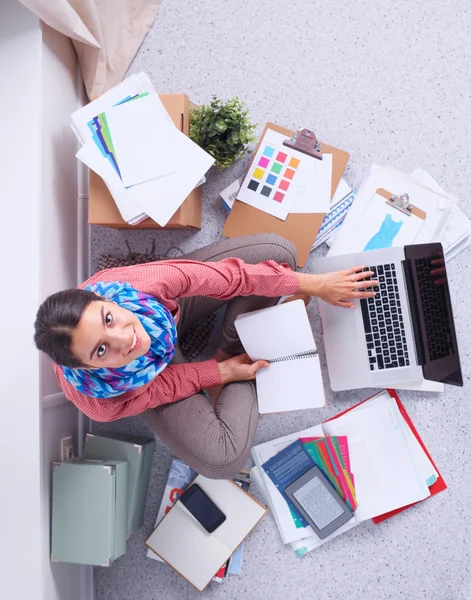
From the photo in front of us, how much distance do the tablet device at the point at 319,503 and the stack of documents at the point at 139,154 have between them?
2.59ft

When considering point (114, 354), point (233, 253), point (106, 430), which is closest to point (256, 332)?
point (233, 253)

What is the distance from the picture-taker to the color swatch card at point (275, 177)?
1371mm

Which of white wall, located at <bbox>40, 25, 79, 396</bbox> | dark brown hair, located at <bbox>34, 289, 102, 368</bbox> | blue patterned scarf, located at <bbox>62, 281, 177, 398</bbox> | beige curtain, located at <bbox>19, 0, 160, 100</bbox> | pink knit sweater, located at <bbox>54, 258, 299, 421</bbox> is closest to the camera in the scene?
dark brown hair, located at <bbox>34, 289, 102, 368</bbox>

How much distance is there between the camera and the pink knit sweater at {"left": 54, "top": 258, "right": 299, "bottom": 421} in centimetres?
107

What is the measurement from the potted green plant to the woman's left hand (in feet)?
1.23

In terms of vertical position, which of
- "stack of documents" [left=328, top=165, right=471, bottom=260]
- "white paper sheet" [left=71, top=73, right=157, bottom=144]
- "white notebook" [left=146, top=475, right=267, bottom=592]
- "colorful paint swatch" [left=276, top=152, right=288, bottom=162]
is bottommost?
"white notebook" [left=146, top=475, right=267, bottom=592]

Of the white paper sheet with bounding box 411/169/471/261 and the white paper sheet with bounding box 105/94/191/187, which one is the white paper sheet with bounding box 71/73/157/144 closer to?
the white paper sheet with bounding box 105/94/191/187

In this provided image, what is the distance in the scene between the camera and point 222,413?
1.26m

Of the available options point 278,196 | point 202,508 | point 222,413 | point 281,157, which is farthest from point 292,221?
point 202,508

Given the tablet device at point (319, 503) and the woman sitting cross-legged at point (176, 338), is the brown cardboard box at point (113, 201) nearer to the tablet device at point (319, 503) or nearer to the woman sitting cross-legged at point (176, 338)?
the woman sitting cross-legged at point (176, 338)

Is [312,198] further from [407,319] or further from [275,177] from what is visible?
[407,319]

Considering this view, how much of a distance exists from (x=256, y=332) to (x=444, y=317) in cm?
46

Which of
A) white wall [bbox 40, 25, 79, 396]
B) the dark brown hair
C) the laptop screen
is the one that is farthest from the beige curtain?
the laptop screen

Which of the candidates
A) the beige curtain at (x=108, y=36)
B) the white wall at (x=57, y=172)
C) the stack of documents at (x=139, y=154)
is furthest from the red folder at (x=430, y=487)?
the beige curtain at (x=108, y=36)
